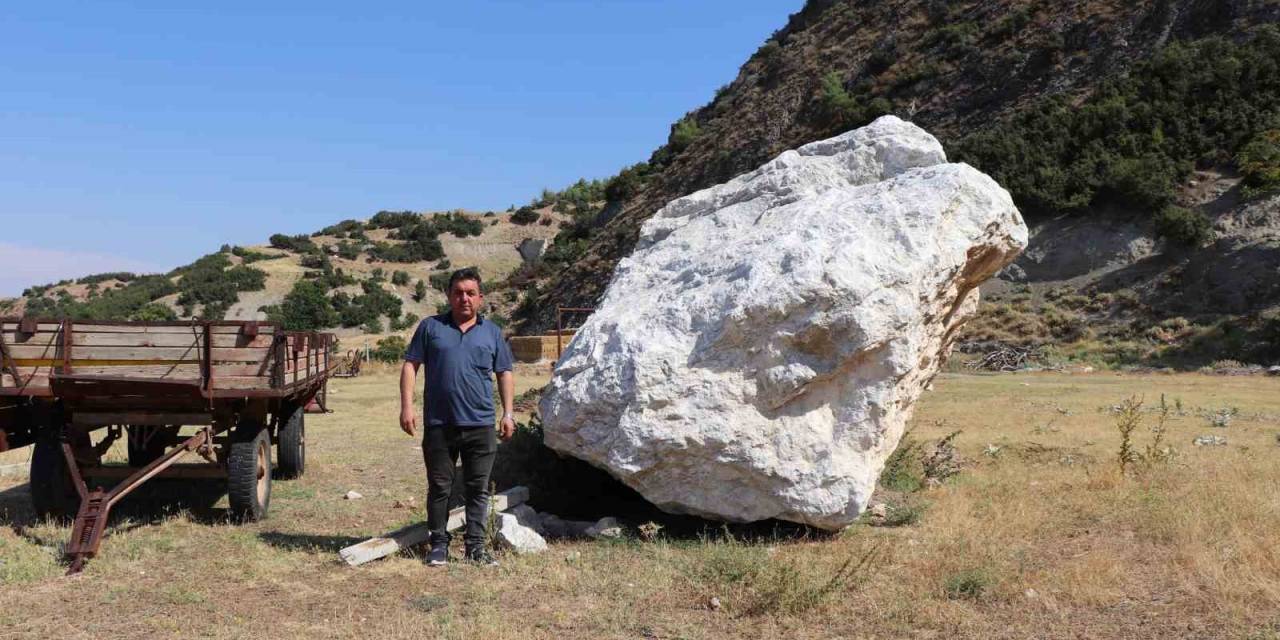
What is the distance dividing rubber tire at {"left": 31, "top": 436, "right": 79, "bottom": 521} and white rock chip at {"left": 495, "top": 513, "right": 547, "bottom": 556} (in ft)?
11.3

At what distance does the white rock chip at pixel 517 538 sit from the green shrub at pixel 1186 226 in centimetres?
2611

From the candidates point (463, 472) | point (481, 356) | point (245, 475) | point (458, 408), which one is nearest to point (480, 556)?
point (463, 472)

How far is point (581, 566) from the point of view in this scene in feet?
18.0

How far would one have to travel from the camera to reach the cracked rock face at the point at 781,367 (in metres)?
5.73

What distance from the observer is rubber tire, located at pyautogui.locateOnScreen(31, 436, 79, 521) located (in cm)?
682

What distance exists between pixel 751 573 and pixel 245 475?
156 inches

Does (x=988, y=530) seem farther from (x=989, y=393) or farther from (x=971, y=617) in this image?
(x=989, y=393)

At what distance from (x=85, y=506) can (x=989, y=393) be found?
14281mm

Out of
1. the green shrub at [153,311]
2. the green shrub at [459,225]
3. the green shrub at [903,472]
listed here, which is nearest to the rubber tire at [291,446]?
the green shrub at [903,472]

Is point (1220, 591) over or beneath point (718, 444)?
beneath

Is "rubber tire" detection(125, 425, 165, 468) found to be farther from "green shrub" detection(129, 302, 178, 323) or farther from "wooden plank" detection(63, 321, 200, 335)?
"green shrub" detection(129, 302, 178, 323)

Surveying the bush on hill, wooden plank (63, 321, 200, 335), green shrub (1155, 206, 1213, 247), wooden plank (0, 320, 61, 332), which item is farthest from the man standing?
the bush on hill

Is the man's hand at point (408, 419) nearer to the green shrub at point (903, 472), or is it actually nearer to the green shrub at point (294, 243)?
the green shrub at point (903, 472)

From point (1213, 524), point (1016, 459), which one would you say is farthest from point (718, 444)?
point (1016, 459)
